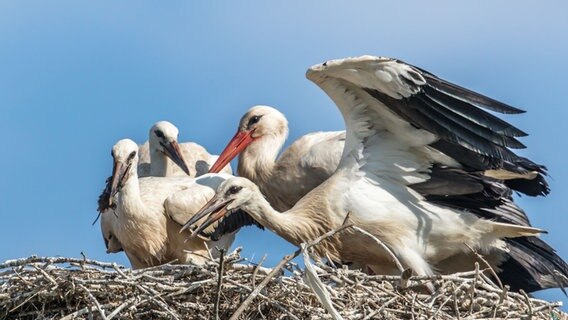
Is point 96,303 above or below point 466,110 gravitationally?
below

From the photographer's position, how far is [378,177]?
28.6 ft

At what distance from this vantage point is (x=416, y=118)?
8.48 m

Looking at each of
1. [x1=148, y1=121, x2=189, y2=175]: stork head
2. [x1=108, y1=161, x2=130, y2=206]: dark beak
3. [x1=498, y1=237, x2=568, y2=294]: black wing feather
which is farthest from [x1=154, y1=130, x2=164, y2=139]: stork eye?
[x1=498, y1=237, x2=568, y2=294]: black wing feather

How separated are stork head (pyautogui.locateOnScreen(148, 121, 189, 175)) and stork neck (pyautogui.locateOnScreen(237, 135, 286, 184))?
1.38 feet

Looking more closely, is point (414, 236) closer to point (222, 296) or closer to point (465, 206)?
point (465, 206)

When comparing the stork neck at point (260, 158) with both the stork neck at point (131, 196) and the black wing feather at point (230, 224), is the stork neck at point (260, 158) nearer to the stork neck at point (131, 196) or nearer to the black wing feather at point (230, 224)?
the black wing feather at point (230, 224)

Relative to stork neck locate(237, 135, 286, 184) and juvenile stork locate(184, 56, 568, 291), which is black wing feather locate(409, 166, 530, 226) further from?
stork neck locate(237, 135, 286, 184)

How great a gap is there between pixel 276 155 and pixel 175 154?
27.5 inches

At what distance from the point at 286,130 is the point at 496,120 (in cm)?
207

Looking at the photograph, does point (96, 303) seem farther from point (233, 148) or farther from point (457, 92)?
point (233, 148)

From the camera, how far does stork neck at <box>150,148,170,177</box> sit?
10.5m

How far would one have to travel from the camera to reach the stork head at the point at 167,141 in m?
10.3

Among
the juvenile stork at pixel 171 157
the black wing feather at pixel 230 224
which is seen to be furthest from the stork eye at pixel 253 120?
the black wing feather at pixel 230 224

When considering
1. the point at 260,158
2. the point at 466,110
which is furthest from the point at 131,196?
the point at 466,110
